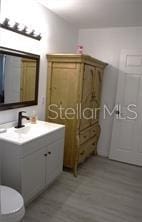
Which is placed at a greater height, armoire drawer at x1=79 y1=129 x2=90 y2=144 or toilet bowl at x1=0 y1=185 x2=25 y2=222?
armoire drawer at x1=79 y1=129 x2=90 y2=144

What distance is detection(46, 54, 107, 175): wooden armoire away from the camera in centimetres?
A: 291

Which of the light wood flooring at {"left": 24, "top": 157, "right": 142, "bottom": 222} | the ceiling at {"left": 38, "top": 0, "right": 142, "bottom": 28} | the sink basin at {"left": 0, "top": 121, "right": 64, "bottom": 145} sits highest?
the ceiling at {"left": 38, "top": 0, "right": 142, "bottom": 28}

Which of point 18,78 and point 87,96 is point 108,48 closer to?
point 87,96

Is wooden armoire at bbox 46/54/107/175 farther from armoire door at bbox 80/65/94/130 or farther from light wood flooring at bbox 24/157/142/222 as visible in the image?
light wood flooring at bbox 24/157/142/222

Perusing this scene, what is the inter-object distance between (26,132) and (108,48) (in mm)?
2187

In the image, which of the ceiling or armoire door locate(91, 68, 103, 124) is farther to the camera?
armoire door locate(91, 68, 103, 124)

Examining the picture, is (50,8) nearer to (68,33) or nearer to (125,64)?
(68,33)

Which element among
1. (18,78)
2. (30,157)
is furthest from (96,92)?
(30,157)

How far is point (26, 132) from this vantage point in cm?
253

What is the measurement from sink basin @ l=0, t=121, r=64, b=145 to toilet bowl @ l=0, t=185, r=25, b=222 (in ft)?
1.54

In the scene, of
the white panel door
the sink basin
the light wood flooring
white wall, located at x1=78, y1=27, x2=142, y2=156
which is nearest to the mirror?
the sink basin

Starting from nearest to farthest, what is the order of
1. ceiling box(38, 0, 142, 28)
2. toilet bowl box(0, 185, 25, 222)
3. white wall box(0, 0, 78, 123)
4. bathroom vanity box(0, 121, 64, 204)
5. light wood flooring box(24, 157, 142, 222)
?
toilet bowl box(0, 185, 25, 222) < bathroom vanity box(0, 121, 64, 204) < light wood flooring box(24, 157, 142, 222) < white wall box(0, 0, 78, 123) < ceiling box(38, 0, 142, 28)

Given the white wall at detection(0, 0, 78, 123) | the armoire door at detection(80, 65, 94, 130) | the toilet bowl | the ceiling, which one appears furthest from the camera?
the armoire door at detection(80, 65, 94, 130)

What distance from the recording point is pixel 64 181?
294 cm
